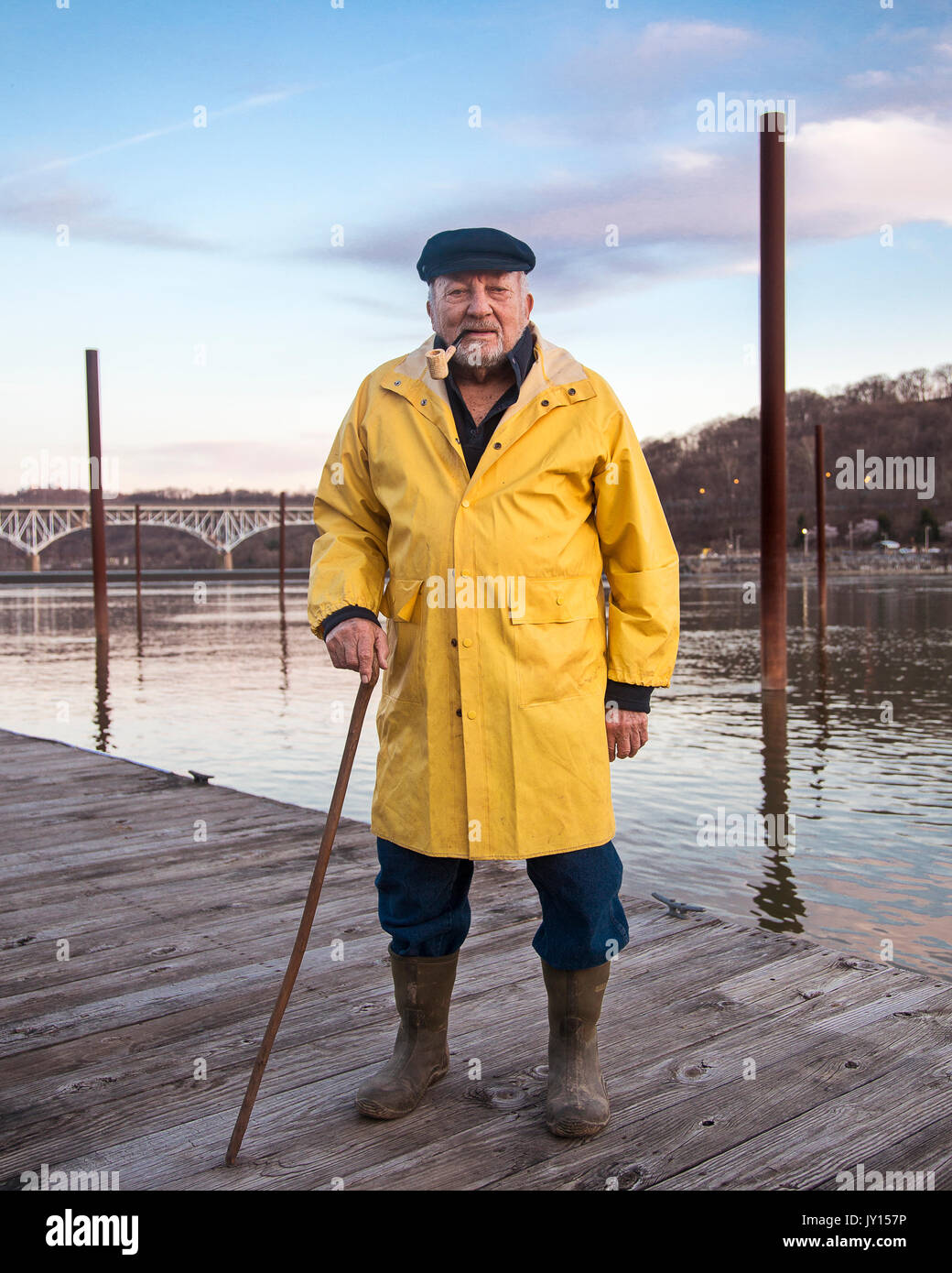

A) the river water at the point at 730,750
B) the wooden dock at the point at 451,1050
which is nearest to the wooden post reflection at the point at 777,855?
the river water at the point at 730,750

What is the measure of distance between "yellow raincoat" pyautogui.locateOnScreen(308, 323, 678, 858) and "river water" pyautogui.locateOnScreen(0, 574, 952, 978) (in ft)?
7.58

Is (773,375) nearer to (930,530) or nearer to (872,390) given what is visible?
(930,530)

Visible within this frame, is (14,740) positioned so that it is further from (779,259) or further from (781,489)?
(779,259)

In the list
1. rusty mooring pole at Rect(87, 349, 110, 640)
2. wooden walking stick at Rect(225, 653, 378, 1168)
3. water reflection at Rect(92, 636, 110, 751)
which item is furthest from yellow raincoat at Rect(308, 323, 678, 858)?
rusty mooring pole at Rect(87, 349, 110, 640)

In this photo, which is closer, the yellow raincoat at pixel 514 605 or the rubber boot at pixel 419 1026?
the yellow raincoat at pixel 514 605

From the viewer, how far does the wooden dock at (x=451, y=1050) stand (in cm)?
225

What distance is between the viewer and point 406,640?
2480mm

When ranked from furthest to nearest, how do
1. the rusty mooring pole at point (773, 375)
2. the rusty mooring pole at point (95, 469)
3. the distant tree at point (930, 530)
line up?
the distant tree at point (930, 530) → the rusty mooring pole at point (95, 469) → the rusty mooring pole at point (773, 375)

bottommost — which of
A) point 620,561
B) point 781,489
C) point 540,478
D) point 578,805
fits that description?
point 578,805

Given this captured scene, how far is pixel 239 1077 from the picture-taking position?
265 centimetres

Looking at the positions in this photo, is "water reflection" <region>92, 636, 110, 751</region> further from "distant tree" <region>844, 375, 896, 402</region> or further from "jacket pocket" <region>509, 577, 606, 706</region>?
"distant tree" <region>844, 375, 896, 402</region>

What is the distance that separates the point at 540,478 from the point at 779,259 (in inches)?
364

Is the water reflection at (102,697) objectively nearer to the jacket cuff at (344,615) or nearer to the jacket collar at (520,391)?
the jacket cuff at (344,615)
